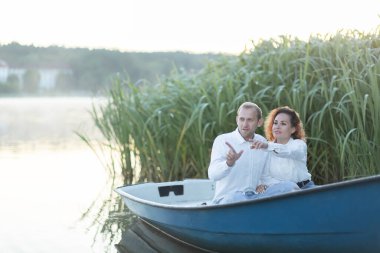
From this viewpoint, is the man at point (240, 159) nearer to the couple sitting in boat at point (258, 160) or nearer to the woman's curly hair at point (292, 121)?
the couple sitting in boat at point (258, 160)

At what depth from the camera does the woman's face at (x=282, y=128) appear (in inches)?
197

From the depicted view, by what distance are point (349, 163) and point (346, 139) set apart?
0.38 metres

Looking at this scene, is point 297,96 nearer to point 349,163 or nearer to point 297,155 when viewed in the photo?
point 349,163

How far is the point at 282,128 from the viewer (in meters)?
5.02

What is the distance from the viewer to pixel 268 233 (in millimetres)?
4645

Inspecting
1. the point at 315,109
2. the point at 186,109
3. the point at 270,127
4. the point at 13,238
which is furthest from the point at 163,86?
the point at 270,127

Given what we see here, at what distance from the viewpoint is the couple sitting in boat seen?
16.0ft

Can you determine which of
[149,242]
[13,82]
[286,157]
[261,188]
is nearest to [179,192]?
[149,242]

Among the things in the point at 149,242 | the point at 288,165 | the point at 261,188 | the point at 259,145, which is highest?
the point at 259,145

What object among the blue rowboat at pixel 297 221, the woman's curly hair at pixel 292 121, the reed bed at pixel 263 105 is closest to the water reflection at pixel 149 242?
the blue rowboat at pixel 297 221

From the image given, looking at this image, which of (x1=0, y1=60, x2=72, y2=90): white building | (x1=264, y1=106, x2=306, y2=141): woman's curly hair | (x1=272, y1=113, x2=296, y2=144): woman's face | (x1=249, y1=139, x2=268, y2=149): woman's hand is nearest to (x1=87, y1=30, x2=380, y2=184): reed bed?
(x1=264, y1=106, x2=306, y2=141): woman's curly hair

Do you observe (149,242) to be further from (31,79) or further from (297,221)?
(31,79)

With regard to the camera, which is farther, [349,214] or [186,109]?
[186,109]

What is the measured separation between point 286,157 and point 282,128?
8.1 inches
